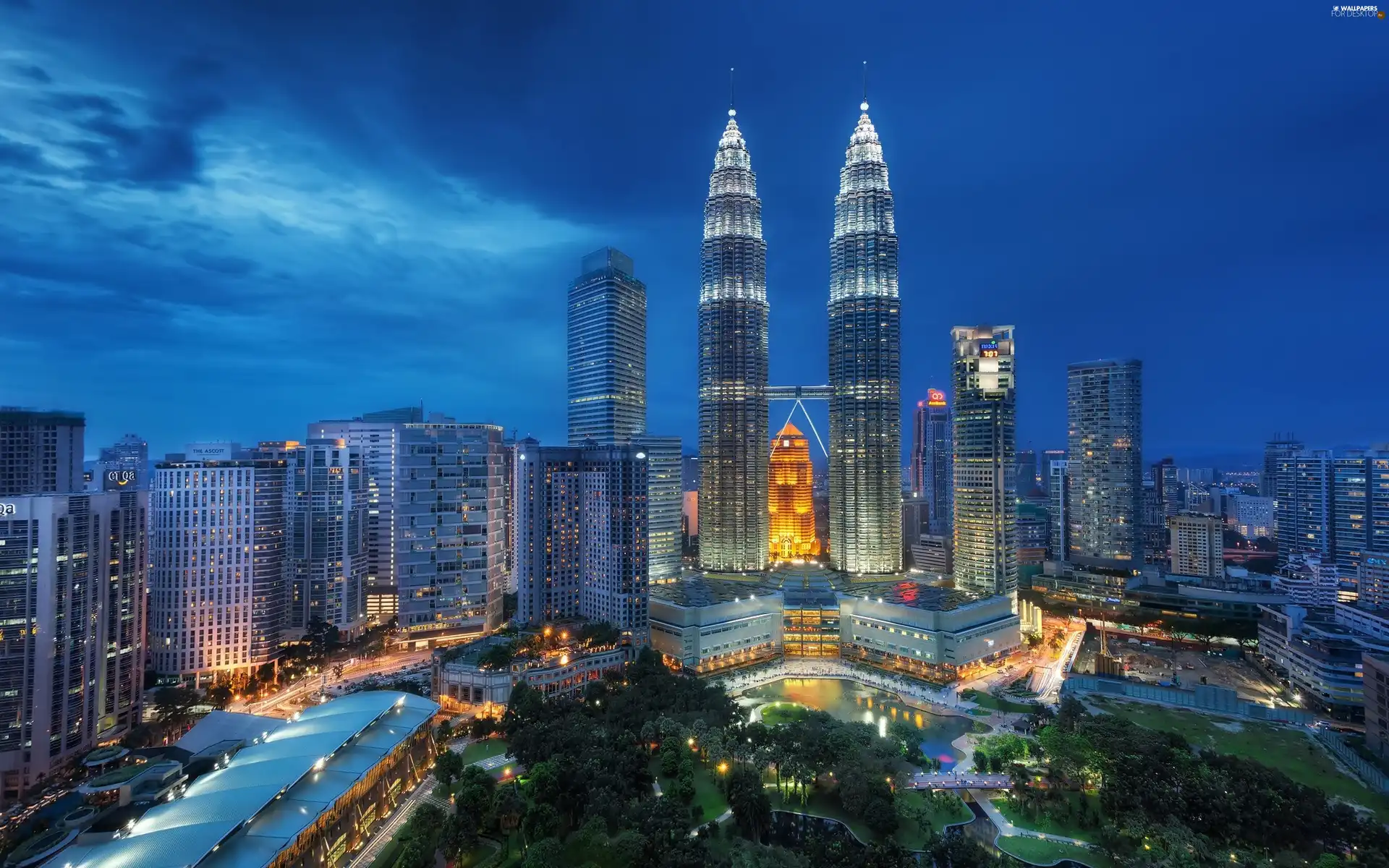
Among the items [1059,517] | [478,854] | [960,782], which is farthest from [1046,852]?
[1059,517]

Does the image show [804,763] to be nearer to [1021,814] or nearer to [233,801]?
[1021,814]

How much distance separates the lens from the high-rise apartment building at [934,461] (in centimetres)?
12525

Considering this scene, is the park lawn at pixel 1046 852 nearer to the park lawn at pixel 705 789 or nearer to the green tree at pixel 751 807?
the green tree at pixel 751 807

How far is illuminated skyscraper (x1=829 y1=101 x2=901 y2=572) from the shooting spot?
261 feet

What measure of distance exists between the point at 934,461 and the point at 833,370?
5863cm

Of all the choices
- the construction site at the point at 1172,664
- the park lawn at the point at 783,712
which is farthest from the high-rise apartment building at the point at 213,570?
the construction site at the point at 1172,664

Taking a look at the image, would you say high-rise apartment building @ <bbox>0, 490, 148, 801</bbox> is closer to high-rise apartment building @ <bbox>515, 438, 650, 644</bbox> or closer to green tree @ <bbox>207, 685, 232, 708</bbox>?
green tree @ <bbox>207, 685, 232, 708</bbox>

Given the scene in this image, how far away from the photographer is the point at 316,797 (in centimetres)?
3073

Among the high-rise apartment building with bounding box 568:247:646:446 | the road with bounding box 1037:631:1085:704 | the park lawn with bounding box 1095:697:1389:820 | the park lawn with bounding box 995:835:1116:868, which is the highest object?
the high-rise apartment building with bounding box 568:247:646:446

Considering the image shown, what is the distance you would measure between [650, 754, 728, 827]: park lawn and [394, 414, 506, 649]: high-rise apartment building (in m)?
32.3

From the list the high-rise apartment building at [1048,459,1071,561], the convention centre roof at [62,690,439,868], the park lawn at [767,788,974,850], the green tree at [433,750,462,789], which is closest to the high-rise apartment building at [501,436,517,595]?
the convention centre roof at [62,690,439,868]

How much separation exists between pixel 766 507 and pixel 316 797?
62.7m

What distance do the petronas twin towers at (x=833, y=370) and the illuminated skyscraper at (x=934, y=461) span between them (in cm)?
4460

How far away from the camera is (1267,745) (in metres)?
42.0
